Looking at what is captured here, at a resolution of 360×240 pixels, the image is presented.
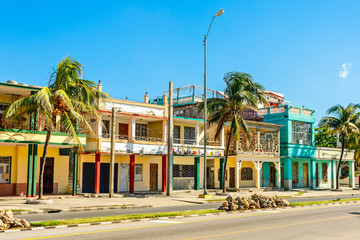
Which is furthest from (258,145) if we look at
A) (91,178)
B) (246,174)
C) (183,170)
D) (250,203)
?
(250,203)

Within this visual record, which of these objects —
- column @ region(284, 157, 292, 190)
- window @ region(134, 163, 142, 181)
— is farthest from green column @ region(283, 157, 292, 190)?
window @ region(134, 163, 142, 181)

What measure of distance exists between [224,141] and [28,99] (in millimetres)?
22460

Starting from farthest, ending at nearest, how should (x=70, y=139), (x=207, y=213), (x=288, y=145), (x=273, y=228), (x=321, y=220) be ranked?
(x=288, y=145) < (x=70, y=139) < (x=207, y=213) < (x=321, y=220) < (x=273, y=228)

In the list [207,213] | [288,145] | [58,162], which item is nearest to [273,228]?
[207,213]

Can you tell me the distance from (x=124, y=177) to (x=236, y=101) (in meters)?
11.2

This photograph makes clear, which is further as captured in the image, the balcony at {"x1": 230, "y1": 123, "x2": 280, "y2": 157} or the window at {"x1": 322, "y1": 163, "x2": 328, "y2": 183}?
the window at {"x1": 322, "y1": 163, "x2": 328, "y2": 183}

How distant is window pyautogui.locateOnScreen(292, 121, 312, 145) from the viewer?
44312 mm

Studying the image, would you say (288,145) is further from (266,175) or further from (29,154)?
(29,154)

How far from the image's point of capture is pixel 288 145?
43.3 meters

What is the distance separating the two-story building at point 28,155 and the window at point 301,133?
79.2 ft

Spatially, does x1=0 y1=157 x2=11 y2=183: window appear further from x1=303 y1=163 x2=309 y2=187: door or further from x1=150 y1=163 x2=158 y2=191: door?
x1=303 y1=163 x2=309 y2=187: door

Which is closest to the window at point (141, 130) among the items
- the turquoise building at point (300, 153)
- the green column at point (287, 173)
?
the turquoise building at point (300, 153)

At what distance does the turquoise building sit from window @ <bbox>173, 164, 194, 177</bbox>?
10.4 m

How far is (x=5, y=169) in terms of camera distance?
90.4 ft
